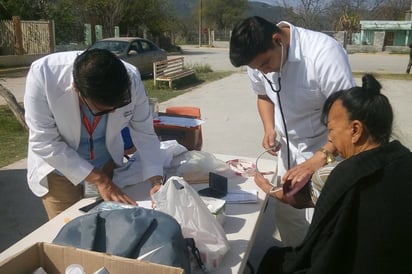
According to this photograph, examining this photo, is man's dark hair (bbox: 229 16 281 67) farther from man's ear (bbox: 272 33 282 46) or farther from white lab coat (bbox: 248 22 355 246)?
white lab coat (bbox: 248 22 355 246)

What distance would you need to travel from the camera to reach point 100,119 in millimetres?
1942

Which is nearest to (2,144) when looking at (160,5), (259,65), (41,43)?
(259,65)

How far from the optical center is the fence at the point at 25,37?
48.3ft

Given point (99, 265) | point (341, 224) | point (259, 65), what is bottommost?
point (99, 265)

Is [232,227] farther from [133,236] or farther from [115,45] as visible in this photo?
[115,45]

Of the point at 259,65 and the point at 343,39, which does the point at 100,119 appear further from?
the point at 343,39

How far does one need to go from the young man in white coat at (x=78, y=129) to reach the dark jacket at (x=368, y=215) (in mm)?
834

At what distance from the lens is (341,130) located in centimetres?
144

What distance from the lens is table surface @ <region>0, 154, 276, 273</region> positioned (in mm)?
1479

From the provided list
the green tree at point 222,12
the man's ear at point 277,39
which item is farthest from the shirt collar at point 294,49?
the green tree at point 222,12

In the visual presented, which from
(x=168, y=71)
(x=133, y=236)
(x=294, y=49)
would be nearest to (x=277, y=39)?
(x=294, y=49)

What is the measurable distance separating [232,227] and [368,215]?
25.3 inches

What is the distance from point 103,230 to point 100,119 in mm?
752

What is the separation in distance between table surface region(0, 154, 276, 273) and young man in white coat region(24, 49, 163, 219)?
0.13 meters
